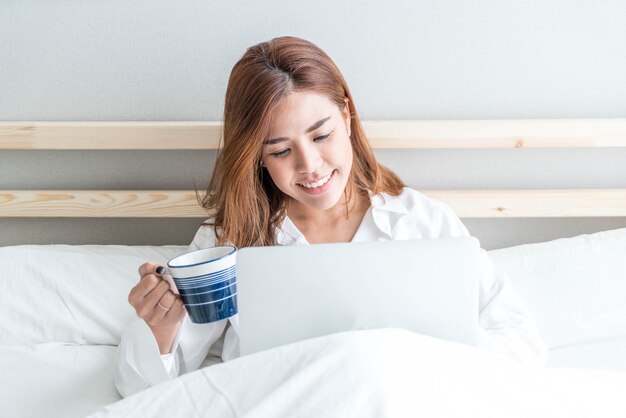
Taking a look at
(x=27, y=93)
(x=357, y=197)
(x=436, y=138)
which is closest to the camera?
(x=357, y=197)

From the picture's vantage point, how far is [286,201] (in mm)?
1426

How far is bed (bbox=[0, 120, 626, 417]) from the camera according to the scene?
2.87 feet

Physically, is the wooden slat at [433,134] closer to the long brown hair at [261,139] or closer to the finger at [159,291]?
the long brown hair at [261,139]

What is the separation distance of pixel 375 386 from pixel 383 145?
31.3 inches

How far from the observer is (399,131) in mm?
1540

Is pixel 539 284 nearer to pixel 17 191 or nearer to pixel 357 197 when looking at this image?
pixel 357 197

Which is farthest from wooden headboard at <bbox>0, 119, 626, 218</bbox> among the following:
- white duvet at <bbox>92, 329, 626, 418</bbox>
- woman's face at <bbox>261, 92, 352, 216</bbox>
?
white duvet at <bbox>92, 329, 626, 418</bbox>

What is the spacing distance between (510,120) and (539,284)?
400 millimetres

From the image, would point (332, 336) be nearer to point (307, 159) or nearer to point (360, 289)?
point (360, 289)

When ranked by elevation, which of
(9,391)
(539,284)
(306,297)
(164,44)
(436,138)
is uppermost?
(164,44)

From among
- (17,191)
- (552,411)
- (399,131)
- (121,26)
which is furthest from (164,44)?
(552,411)

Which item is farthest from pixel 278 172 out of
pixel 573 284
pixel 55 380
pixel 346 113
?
pixel 573 284

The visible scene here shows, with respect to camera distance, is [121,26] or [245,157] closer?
[245,157]

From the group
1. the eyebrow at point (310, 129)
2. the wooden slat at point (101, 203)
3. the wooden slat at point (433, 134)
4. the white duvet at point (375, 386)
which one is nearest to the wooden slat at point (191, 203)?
the wooden slat at point (101, 203)
